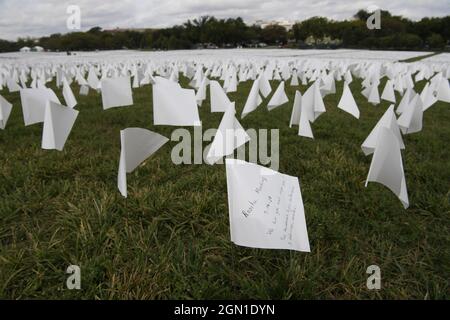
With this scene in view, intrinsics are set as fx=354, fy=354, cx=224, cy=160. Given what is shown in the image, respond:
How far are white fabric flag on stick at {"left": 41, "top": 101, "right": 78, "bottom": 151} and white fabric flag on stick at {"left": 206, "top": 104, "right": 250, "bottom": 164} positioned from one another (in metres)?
1.45

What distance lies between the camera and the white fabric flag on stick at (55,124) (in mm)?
3293

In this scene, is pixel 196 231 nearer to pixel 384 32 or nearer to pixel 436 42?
pixel 436 42

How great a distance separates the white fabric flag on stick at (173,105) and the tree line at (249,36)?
41.4 meters

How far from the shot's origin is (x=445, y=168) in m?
3.51

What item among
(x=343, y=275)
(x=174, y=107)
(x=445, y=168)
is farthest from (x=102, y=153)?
(x=445, y=168)

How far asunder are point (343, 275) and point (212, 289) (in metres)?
0.75

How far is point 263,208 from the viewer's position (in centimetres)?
170

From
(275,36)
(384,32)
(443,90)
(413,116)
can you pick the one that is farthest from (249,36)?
(413,116)

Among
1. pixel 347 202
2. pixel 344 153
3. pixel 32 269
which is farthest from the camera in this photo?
pixel 344 153

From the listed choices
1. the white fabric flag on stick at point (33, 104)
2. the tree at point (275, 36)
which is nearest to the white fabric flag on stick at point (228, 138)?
the white fabric flag on stick at point (33, 104)

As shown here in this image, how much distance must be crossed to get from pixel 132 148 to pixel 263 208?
97 centimetres

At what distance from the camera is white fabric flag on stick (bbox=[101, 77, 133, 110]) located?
5.03 meters

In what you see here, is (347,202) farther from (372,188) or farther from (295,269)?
(295,269)

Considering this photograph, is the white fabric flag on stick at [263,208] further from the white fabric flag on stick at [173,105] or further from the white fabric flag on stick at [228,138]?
the white fabric flag on stick at [173,105]
